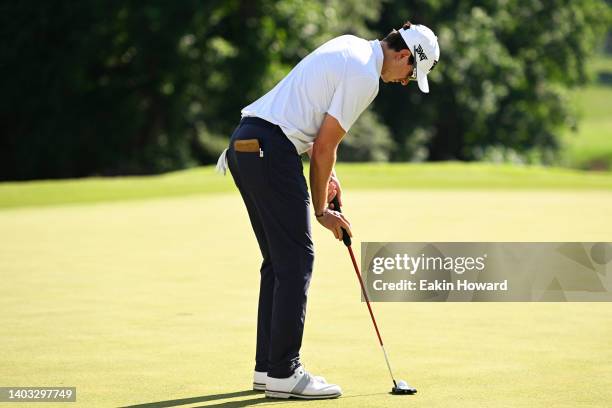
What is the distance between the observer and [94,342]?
6543 millimetres

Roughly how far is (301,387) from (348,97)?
4.03 feet

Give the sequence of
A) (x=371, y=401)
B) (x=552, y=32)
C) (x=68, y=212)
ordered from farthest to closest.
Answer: (x=552, y=32) → (x=68, y=212) → (x=371, y=401)

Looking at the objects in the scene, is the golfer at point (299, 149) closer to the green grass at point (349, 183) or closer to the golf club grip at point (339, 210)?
the golf club grip at point (339, 210)

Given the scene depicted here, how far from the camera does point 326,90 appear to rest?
5191 millimetres

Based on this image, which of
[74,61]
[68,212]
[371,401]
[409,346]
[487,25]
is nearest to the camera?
[371,401]

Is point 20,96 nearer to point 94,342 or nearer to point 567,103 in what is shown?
point 567,103

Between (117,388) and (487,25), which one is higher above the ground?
(487,25)

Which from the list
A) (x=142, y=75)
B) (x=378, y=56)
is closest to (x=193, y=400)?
(x=378, y=56)

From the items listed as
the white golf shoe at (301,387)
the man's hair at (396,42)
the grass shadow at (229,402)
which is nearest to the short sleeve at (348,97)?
the man's hair at (396,42)

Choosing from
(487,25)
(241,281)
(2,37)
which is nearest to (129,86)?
Answer: (2,37)

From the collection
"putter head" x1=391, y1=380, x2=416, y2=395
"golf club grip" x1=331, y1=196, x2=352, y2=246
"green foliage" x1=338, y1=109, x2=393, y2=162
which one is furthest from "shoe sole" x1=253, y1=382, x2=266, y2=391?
"green foliage" x1=338, y1=109, x2=393, y2=162

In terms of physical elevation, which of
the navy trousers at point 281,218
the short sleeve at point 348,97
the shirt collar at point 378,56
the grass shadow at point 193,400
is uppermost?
the shirt collar at point 378,56

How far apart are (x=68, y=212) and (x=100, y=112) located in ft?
71.3

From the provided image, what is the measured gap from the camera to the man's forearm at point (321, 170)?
17.0 ft
